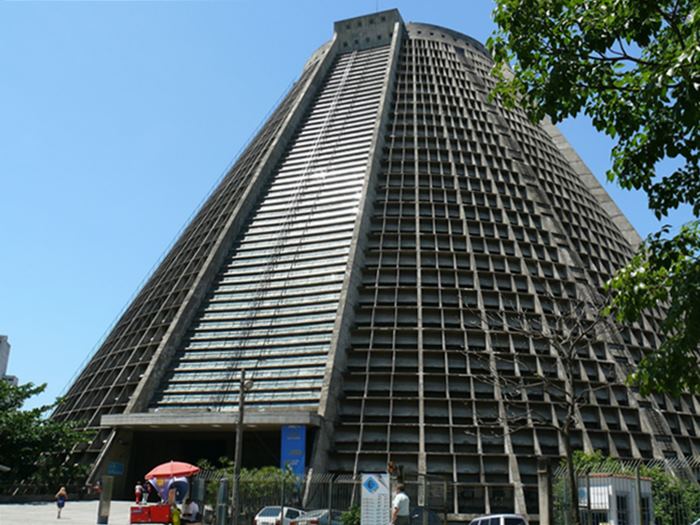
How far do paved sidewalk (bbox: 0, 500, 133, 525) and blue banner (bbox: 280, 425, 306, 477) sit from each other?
7116mm

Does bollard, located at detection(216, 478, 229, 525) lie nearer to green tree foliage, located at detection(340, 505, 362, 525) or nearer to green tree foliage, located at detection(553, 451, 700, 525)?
green tree foliage, located at detection(340, 505, 362, 525)

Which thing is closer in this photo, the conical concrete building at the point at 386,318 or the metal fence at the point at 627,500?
the metal fence at the point at 627,500

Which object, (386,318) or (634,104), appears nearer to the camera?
(634,104)

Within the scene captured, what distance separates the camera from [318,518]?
21406 millimetres

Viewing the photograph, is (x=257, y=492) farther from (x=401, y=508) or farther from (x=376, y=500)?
(x=401, y=508)

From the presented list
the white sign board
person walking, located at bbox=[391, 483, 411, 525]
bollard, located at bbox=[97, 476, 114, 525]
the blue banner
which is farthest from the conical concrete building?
person walking, located at bbox=[391, 483, 411, 525]

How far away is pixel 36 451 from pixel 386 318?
19.7 meters

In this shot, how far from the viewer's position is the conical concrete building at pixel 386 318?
102ft

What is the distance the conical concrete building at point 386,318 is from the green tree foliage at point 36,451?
156cm

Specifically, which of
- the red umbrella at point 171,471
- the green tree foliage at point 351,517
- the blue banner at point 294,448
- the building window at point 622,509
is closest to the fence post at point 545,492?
the building window at point 622,509

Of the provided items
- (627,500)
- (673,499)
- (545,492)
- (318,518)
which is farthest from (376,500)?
(673,499)

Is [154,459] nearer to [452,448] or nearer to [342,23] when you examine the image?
[452,448]

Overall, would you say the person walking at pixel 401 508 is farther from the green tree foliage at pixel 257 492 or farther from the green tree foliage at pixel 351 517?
the green tree foliage at pixel 257 492

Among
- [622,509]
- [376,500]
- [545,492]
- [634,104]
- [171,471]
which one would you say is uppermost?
[634,104]
